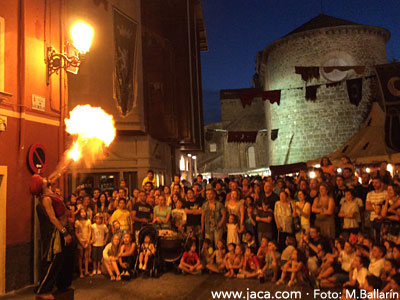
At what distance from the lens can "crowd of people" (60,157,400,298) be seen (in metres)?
6.97

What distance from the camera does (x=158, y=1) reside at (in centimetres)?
1777

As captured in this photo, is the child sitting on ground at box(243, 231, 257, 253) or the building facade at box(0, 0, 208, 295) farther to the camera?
the child sitting on ground at box(243, 231, 257, 253)

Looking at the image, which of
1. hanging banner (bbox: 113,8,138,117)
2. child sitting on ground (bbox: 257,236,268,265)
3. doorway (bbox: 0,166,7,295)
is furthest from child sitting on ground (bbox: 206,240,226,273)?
hanging banner (bbox: 113,8,138,117)

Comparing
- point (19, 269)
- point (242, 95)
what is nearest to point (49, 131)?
point (19, 269)

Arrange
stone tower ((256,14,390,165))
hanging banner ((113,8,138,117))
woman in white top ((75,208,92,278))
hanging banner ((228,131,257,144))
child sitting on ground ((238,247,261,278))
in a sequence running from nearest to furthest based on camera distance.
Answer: child sitting on ground ((238,247,261,278))
woman in white top ((75,208,92,278))
hanging banner ((113,8,138,117))
stone tower ((256,14,390,165))
hanging banner ((228,131,257,144))

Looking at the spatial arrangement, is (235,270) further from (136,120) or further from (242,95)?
(242,95)

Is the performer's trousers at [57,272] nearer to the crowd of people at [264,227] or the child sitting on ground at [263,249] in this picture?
the crowd of people at [264,227]

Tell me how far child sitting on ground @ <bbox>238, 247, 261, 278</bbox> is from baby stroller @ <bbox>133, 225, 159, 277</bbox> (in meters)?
1.92

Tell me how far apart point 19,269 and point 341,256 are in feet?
20.9

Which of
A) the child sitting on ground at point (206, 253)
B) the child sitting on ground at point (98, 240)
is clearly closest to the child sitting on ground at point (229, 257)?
the child sitting on ground at point (206, 253)

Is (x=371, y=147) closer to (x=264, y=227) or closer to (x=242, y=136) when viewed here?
(x=264, y=227)

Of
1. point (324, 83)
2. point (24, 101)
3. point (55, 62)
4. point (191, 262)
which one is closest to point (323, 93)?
point (324, 83)

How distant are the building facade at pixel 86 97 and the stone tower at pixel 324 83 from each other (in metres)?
8.15

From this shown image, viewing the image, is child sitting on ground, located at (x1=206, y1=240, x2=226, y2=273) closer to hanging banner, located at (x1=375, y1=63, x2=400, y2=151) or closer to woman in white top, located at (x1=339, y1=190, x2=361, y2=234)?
woman in white top, located at (x1=339, y1=190, x2=361, y2=234)
